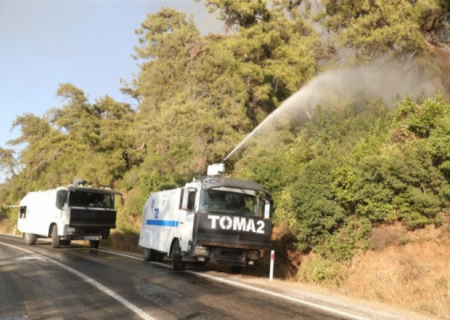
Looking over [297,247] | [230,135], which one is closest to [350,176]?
[297,247]

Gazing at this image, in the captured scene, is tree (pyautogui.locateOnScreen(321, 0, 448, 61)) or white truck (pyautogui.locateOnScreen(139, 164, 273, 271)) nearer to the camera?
white truck (pyautogui.locateOnScreen(139, 164, 273, 271))

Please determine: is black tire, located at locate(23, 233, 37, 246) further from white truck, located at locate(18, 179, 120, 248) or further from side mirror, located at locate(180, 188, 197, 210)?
side mirror, located at locate(180, 188, 197, 210)

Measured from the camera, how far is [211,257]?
1230 centimetres

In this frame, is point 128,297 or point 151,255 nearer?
point 128,297

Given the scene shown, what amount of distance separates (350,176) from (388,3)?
422 inches

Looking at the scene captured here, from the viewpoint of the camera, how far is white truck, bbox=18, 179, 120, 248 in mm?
21000

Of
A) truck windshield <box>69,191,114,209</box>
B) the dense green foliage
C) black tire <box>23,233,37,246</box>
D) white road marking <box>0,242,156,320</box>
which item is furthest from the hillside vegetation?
black tire <box>23,233,37,246</box>

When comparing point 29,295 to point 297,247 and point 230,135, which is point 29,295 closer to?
point 297,247

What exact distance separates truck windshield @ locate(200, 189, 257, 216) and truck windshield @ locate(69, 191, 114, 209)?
1095cm

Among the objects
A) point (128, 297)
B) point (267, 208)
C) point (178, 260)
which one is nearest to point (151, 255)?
point (178, 260)

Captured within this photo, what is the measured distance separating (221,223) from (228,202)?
866 mm

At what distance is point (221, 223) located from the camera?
40.4ft

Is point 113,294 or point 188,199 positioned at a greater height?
point 188,199

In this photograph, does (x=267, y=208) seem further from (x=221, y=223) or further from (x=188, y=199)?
(x=188, y=199)
